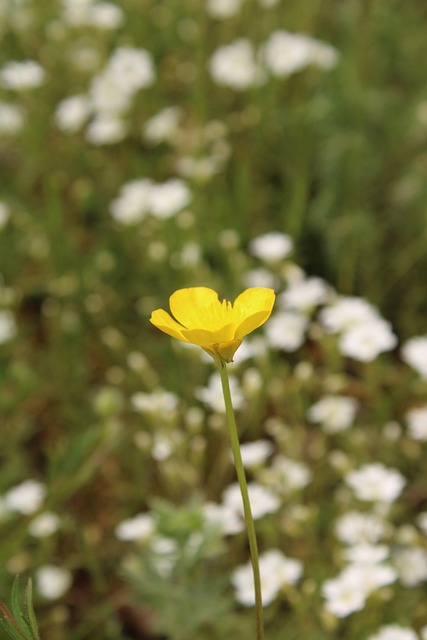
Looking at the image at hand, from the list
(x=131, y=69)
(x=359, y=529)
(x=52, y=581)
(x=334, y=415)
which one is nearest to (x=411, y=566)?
(x=359, y=529)

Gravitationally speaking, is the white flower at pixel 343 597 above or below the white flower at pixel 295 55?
below

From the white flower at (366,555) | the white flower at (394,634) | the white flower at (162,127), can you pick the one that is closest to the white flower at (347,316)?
the white flower at (366,555)

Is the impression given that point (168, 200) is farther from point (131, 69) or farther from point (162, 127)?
point (131, 69)

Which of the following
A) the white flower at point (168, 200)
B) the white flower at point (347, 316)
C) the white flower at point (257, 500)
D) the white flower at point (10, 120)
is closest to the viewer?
the white flower at point (257, 500)

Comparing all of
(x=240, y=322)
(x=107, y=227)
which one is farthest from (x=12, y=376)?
(x=240, y=322)

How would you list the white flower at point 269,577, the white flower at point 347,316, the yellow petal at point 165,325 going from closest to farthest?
the yellow petal at point 165,325 → the white flower at point 269,577 → the white flower at point 347,316

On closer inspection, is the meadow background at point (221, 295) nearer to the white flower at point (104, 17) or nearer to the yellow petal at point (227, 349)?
the white flower at point (104, 17)
